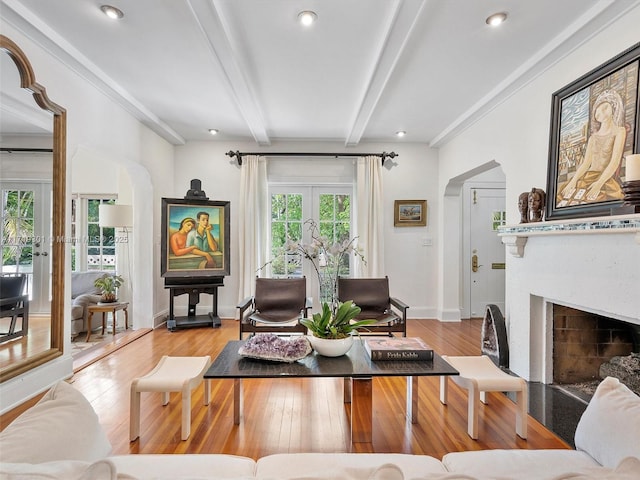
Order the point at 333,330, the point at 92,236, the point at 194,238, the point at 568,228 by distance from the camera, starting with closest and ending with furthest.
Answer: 1. the point at 333,330
2. the point at 568,228
3. the point at 194,238
4. the point at 92,236

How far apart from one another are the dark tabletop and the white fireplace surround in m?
1.18

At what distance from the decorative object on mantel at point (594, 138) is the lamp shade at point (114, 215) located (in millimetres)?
4785

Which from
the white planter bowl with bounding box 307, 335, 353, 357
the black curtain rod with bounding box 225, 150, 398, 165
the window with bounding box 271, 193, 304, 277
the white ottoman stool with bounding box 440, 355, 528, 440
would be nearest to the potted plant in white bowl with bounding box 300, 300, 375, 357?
the white planter bowl with bounding box 307, 335, 353, 357

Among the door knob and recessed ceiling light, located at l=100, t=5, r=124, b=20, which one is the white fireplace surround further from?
recessed ceiling light, located at l=100, t=5, r=124, b=20

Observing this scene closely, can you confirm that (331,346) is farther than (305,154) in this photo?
No

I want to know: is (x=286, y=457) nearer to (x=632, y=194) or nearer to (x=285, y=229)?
(x=632, y=194)

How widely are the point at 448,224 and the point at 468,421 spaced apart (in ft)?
11.5

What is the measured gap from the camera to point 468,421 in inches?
88.0

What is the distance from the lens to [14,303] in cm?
255

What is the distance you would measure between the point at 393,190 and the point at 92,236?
476 centimetres

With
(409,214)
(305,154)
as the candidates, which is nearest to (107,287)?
(305,154)

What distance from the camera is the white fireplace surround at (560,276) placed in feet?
7.00

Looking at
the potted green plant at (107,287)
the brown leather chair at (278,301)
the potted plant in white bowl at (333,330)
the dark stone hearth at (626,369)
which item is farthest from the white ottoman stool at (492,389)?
the potted green plant at (107,287)

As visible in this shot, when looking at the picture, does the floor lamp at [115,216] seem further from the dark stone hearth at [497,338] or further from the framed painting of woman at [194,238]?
the dark stone hearth at [497,338]
